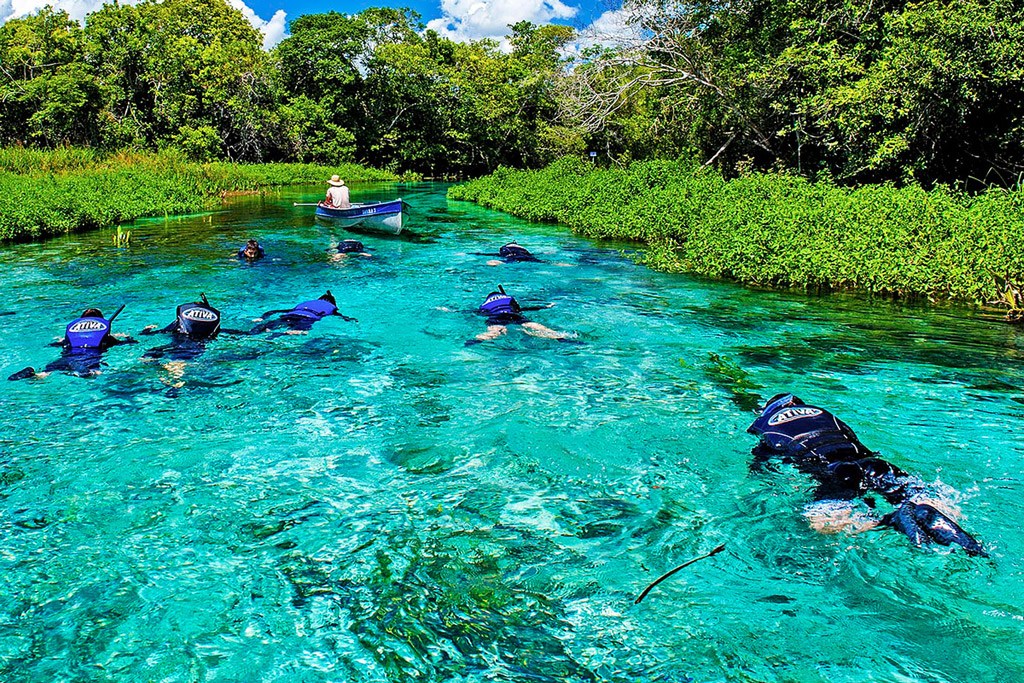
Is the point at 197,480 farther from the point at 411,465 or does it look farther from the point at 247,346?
the point at 247,346

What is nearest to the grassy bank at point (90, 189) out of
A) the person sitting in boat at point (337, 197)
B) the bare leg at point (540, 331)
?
the person sitting in boat at point (337, 197)

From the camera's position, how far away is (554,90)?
29.2 m

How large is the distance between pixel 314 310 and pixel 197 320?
1.74 m

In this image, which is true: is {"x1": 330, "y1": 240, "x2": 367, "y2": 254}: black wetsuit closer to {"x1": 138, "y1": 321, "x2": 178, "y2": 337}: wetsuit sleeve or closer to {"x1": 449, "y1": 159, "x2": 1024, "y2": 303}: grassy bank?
{"x1": 449, "y1": 159, "x2": 1024, "y2": 303}: grassy bank

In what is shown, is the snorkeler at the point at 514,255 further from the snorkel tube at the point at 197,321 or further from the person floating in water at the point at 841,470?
the person floating in water at the point at 841,470

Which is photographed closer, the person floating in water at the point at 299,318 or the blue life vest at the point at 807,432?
the blue life vest at the point at 807,432

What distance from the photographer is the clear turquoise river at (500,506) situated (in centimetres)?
433

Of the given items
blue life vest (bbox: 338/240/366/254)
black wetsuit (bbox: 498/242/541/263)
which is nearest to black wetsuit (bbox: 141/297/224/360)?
black wetsuit (bbox: 498/242/541/263)

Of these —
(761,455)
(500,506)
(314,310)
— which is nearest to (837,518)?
(761,455)

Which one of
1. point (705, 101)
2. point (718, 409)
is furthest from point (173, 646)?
point (705, 101)

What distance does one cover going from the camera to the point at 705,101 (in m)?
24.1

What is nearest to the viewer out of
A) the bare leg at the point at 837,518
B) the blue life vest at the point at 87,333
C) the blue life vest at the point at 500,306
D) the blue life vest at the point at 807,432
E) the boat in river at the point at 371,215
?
the bare leg at the point at 837,518

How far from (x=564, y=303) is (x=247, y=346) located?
5.22 m

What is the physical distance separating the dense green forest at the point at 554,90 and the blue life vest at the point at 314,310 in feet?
38.1
